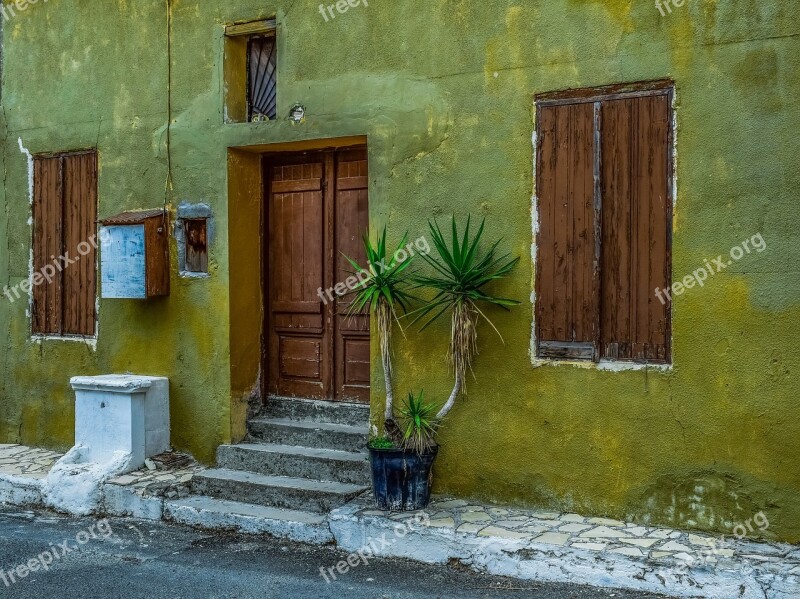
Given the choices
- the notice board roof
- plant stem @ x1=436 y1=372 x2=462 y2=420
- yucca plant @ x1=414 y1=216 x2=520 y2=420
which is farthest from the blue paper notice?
plant stem @ x1=436 y1=372 x2=462 y2=420

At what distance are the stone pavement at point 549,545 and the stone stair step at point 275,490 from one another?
0.12 metres

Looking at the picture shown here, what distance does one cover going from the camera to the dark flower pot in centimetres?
612

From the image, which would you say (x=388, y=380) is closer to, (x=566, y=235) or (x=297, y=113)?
(x=566, y=235)

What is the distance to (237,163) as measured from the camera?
755 cm

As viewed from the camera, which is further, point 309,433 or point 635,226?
point 309,433

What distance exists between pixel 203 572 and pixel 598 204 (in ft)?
11.5

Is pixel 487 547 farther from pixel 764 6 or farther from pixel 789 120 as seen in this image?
pixel 764 6

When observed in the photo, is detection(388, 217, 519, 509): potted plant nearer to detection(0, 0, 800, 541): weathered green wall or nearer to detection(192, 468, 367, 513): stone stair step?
detection(0, 0, 800, 541): weathered green wall

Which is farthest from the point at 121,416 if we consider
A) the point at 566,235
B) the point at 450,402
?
the point at 566,235

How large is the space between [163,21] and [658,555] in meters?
5.82

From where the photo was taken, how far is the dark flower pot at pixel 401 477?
6117 mm

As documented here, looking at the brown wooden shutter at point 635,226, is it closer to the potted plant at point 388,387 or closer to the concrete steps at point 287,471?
the potted plant at point 388,387

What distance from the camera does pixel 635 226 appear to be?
5.99 meters

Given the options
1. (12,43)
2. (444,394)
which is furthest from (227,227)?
(12,43)
